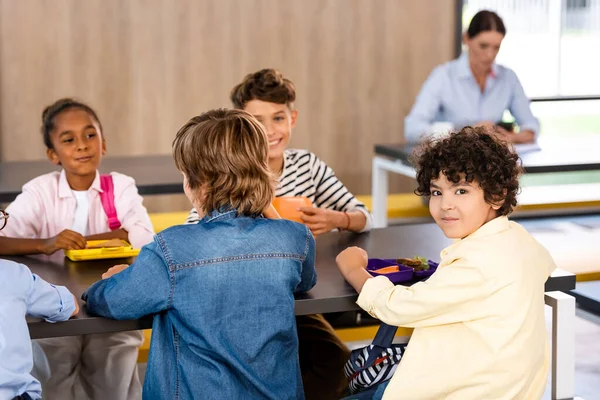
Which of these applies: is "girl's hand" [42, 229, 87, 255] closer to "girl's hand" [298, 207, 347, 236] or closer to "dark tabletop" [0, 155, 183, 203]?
"girl's hand" [298, 207, 347, 236]

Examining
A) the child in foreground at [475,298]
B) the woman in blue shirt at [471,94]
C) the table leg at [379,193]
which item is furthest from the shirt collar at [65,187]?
the woman in blue shirt at [471,94]

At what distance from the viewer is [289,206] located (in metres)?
2.69

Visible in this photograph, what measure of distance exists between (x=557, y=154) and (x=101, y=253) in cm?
262

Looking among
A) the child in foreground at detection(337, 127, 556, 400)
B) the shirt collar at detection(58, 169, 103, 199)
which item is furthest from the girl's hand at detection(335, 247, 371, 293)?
the shirt collar at detection(58, 169, 103, 199)

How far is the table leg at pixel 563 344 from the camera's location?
7.52 ft

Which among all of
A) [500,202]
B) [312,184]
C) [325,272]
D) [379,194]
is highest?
[500,202]

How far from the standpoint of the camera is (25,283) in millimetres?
1824

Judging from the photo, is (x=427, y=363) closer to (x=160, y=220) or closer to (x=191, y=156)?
(x=191, y=156)

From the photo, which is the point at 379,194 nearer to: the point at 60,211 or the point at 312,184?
the point at 312,184

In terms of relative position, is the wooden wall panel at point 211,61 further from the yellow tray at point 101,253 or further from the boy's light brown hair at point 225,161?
the boy's light brown hair at point 225,161

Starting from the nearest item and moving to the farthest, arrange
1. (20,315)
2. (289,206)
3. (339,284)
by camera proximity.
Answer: (20,315) < (339,284) < (289,206)

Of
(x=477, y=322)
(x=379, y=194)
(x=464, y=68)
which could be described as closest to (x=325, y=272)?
(x=477, y=322)

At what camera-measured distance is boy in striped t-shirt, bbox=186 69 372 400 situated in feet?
8.89

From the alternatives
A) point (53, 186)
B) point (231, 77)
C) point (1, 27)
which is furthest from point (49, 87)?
point (53, 186)
